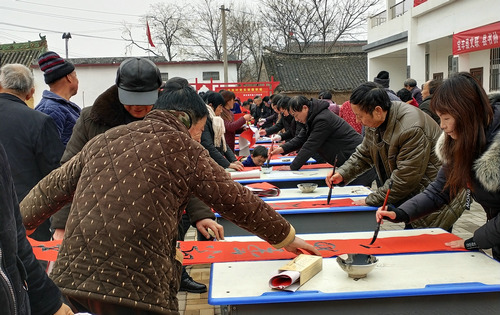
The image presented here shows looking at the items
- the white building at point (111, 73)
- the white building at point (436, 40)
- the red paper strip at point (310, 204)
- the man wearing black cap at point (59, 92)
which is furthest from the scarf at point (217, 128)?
the white building at point (111, 73)

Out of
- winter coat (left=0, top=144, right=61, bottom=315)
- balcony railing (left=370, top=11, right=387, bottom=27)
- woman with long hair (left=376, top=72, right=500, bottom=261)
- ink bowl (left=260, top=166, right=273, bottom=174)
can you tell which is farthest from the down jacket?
balcony railing (left=370, top=11, right=387, bottom=27)

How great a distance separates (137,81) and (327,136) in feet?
8.23

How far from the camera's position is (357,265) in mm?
1658

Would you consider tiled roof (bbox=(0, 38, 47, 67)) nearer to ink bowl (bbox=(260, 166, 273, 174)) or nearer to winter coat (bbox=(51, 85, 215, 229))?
ink bowl (bbox=(260, 166, 273, 174))

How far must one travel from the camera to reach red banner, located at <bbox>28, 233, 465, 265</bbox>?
1.97 m

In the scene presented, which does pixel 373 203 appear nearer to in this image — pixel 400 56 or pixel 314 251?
pixel 314 251

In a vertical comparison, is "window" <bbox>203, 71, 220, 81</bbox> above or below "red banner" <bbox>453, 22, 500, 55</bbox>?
above

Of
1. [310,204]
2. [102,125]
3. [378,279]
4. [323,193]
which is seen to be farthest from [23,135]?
[323,193]

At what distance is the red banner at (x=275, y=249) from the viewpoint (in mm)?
1968

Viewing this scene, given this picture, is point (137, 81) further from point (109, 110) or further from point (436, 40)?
point (436, 40)

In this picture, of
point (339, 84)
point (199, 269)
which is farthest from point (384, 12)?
point (199, 269)

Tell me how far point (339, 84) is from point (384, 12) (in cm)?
676

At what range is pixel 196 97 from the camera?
1.50 meters

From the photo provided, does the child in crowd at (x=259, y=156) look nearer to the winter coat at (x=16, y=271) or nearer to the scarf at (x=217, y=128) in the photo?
the scarf at (x=217, y=128)
